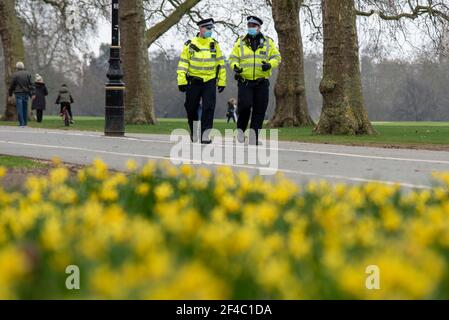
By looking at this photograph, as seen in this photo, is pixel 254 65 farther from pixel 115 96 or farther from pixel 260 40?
pixel 115 96

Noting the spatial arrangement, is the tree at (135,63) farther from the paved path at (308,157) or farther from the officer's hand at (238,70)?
the officer's hand at (238,70)

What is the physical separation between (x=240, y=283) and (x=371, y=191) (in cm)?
280

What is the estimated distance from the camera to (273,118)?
28.0 m

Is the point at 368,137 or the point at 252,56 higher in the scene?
the point at 252,56

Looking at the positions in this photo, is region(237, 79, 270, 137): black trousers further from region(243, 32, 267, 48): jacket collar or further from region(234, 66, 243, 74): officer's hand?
region(243, 32, 267, 48): jacket collar

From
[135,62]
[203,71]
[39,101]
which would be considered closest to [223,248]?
[203,71]

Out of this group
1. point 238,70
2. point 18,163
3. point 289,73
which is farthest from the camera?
point 289,73

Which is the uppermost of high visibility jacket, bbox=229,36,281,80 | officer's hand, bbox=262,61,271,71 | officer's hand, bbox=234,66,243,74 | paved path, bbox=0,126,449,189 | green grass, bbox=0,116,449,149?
high visibility jacket, bbox=229,36,281,80

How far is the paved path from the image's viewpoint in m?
8.82

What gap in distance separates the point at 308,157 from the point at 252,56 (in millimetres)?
3216

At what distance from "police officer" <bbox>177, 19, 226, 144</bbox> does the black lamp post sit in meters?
3.18

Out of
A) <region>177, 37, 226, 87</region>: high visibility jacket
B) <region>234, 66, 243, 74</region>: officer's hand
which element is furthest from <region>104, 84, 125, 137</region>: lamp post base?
<region>234, 66, 243, 74</region>: officer's hand

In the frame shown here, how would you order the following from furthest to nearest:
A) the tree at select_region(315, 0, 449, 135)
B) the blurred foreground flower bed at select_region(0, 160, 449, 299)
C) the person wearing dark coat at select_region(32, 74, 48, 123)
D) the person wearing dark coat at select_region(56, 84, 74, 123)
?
the person wearing dark coat at select_region(32, 74, 48, 123) → the person wearing dark coat at select_region(56, 84, 74, 123) → the tree at select_region(315, 0, 449, 135) → the blurred foreground flower bed at select_region(0, 160, 449, 299)

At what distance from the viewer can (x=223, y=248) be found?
2.94m
